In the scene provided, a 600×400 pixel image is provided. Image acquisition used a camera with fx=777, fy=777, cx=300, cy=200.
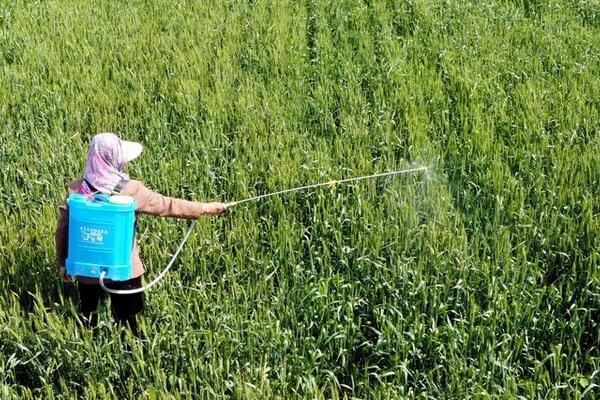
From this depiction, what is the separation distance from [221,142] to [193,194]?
66 centimetres

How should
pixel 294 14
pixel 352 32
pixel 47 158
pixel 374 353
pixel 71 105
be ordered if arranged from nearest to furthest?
pixel 374 353 → pixel 47 158 → pixel 71 105 → pixel 352 32 → pixel 294 14

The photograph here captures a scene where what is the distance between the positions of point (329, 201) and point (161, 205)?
1.08 meters

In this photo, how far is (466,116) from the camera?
15.7 ft

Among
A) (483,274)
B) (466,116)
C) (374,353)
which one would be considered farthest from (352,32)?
(374,353)

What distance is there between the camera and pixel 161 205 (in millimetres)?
3094

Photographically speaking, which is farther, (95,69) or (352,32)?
(352,32)

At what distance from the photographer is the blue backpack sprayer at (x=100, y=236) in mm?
2859

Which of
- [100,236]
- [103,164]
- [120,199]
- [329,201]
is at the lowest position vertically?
[329,201]

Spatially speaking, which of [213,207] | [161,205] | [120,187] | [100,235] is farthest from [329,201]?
[100,235]

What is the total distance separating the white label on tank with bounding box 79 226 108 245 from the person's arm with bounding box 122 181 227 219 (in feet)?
0.68

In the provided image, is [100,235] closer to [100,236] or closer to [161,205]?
[100,236]

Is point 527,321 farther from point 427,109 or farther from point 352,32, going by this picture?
point 352,32

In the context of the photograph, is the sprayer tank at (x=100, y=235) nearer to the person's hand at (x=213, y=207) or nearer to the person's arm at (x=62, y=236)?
the person's arm at (x=62, y=236)

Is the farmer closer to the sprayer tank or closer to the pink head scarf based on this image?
the pink head scarf
